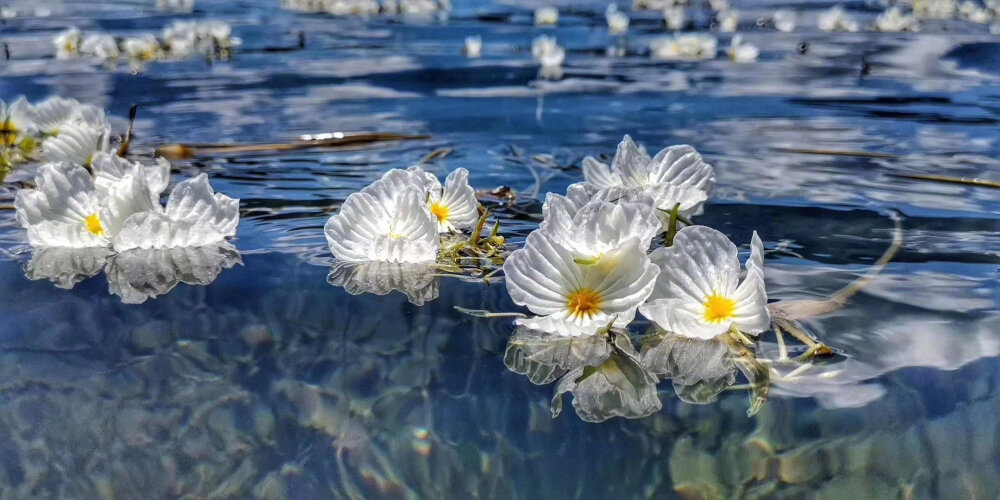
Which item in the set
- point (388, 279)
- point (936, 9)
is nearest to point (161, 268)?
point (388, 279)

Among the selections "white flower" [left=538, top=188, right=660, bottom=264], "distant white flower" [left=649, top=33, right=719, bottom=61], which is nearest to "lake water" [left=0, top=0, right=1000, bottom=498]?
"white flower" [left=538, top=188, right=660, bottom=264]

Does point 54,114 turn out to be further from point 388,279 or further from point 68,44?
point 68,44

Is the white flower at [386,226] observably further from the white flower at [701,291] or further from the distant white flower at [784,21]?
the distant white flower at [784,21]

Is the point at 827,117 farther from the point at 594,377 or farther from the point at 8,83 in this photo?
the point at 8,83

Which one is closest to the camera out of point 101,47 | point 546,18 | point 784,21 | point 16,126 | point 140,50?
point 16,126

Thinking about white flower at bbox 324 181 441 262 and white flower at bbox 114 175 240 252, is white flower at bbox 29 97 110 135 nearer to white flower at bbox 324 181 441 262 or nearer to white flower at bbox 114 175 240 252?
white flower at bbox 114 175 240 252

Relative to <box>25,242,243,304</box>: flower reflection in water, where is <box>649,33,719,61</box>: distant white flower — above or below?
above
